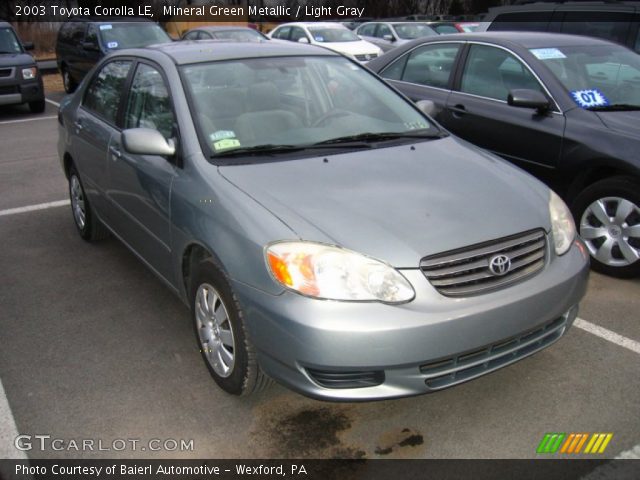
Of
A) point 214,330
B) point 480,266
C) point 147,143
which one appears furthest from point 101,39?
point 480,266

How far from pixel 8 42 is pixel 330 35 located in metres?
7.90

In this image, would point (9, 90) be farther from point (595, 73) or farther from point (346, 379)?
point (346, 379)

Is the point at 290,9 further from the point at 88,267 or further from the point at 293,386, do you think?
the point at 293,386

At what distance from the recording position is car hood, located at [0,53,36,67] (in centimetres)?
1074

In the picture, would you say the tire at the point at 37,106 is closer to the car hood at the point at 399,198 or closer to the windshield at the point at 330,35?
the windshield at the point at 330,35

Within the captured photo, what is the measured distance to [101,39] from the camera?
473 inches

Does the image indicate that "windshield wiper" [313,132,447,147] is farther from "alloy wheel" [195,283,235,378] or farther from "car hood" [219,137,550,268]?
"alloy wheel" [195,283,235,378]

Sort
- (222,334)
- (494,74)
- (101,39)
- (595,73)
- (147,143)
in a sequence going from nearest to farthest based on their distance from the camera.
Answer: (222,334), (147,143), (595,73), (494,74), (101,39)

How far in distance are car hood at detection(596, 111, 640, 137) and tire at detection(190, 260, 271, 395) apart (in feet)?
9.79

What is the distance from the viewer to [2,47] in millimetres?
11266

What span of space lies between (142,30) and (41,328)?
10.1 meters

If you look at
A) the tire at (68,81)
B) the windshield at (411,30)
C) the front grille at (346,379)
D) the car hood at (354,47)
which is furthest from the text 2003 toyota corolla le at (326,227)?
the windshield at (411,30)

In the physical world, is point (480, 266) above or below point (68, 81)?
above

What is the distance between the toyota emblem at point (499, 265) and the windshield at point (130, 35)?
10.9 metres
